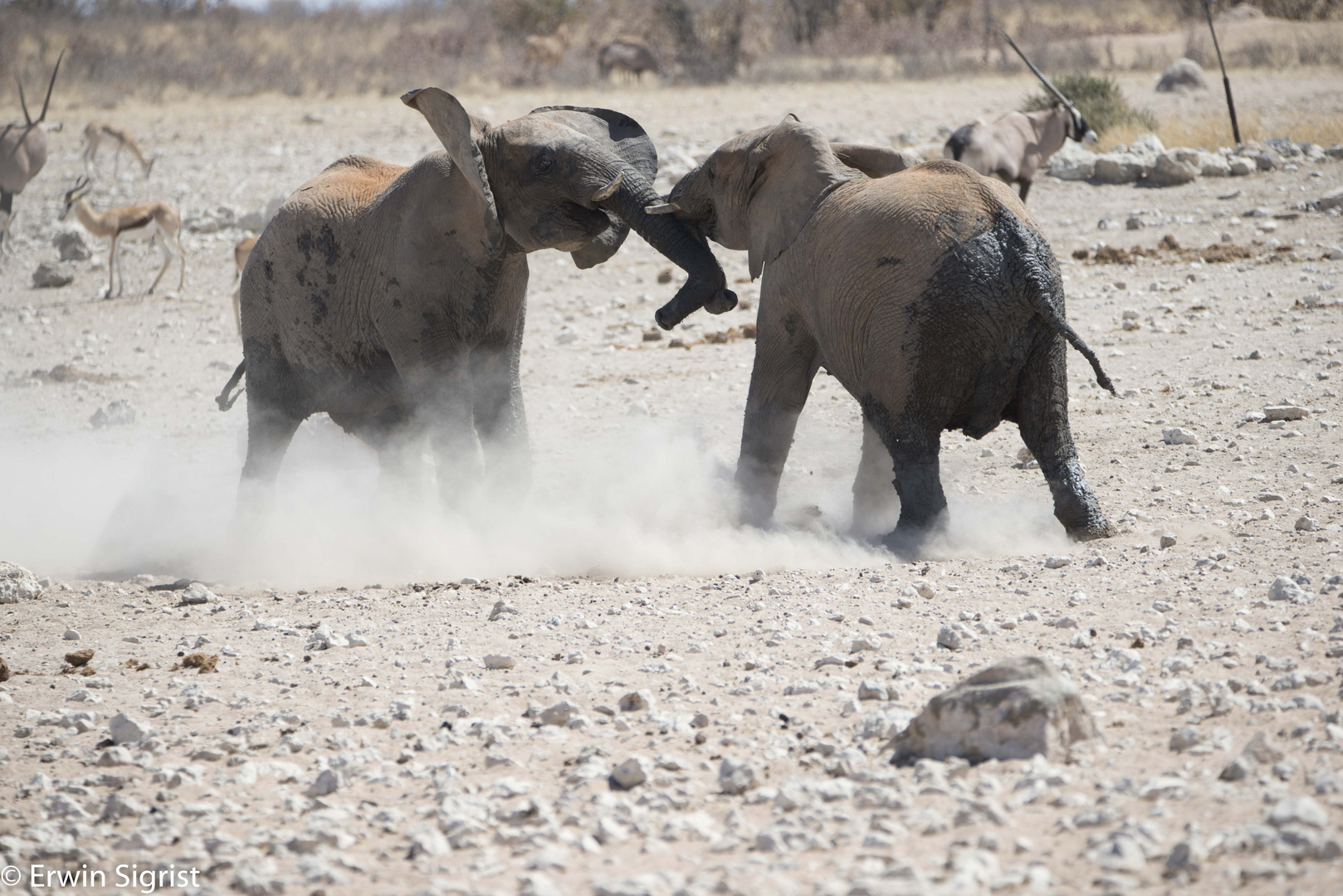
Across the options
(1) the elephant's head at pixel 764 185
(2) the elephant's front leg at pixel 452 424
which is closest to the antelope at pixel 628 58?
(1) the elephant's head at pixel 764 185

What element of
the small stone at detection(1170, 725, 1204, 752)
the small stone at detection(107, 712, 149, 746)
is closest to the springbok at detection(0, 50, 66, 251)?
the small stone at detection(107, 712, 149, 746)

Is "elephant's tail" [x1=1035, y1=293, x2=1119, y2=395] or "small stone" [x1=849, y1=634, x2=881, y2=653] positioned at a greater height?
"elephant's tail" [x1=1035, y1=293, x2=1119, y2=395]

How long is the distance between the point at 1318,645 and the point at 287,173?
59.2 feet

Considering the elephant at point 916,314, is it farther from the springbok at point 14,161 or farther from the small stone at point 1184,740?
the springbok at point 14,161

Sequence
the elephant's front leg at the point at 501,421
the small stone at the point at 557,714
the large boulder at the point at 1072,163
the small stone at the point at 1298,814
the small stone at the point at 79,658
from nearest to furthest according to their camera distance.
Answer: the small stone at the point at 1298,814 < the small stone at the point at 557,714 < the small stone at the point at 79,658 < the elephant's front leg at the point at 501,421 < the large boulder at the point at 1072,163

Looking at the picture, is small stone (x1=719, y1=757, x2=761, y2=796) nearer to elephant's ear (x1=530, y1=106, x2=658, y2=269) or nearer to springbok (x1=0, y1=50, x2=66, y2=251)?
elephant's ear (x1=530, y1=106, x2=658, y2=269)

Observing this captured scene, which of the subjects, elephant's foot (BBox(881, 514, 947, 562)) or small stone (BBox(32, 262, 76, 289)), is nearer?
elephant's foot (BBox(881, 514, 947, 562))

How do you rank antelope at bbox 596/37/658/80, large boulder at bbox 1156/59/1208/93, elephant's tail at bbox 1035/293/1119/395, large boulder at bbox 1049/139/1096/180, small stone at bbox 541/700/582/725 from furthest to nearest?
antelope at bbox 596/37/658/80, large boulder at bbox 1156/59/1208/93, large boulder at bbox 1049/139/1096/180, elephant's tail at bbox 1035/293/1119/395, small stone at bbox 541/700/582/725

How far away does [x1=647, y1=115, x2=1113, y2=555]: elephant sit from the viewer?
5.74 m

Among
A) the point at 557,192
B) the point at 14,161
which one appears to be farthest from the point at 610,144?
the point at 14,161

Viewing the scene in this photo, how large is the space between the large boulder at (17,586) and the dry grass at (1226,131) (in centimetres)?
1574

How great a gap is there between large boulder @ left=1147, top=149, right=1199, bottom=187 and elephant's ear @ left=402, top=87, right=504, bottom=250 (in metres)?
11.9

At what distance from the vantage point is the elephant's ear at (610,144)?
21.7ft

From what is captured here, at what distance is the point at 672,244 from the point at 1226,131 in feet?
48.9
